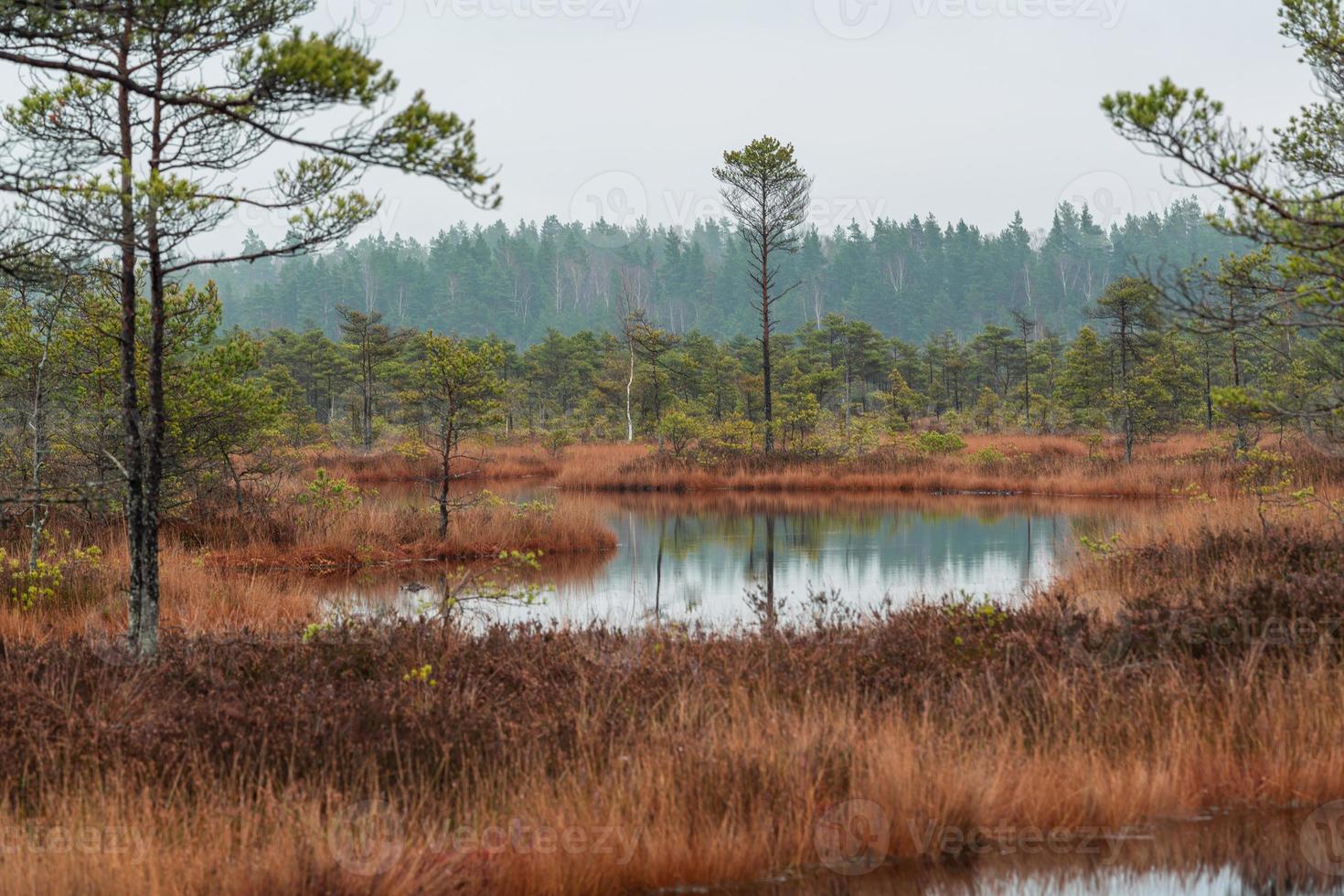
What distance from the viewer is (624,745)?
5.55 meters

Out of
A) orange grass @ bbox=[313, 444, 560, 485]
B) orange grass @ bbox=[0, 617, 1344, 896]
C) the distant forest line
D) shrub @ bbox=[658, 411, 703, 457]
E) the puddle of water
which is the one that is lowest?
the puddle of water

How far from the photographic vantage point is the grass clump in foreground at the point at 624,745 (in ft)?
15.0

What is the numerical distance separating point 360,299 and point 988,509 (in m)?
114

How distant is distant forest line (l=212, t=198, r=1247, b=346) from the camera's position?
402 ft

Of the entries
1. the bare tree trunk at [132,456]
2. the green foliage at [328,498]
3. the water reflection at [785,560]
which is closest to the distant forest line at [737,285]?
the water reflection at [785,560]

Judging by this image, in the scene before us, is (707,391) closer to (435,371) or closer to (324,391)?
(324,391)

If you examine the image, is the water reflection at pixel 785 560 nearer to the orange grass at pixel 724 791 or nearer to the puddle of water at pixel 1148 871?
the orange grass at pixel 724 791

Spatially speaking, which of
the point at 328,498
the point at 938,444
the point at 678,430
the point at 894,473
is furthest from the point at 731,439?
the point at 328,498

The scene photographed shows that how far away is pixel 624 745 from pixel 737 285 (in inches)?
5007

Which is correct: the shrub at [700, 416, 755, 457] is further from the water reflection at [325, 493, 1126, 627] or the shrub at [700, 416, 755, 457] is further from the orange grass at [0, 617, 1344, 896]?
the orange grass at [0, 617, 1344, 896]

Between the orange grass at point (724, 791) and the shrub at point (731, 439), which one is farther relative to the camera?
the shrub at point (731, 439)

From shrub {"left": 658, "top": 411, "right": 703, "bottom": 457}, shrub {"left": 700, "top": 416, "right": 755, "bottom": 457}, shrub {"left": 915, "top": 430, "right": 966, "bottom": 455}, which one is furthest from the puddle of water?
shrub {"left": 915, "top": 430, "right": 966, "bottom": 455}

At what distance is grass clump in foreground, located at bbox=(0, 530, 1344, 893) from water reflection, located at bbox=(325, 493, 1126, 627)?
196 cm

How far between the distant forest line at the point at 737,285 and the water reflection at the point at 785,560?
92.0 meters
